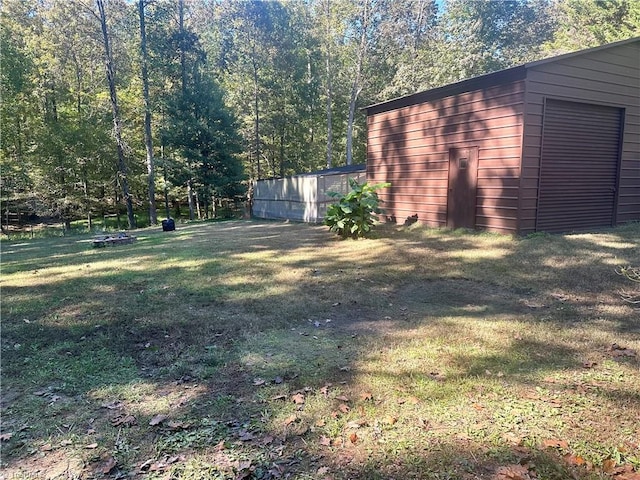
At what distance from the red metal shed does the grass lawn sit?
6.93ft

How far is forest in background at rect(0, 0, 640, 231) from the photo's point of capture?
17750mm

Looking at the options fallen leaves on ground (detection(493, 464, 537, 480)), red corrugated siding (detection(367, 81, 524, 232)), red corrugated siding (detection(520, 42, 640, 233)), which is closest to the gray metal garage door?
red corrugated siding (detection(520, 42, 640, 233))

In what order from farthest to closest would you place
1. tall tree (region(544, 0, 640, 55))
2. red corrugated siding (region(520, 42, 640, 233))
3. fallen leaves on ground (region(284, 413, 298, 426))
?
1. tall tree (region(544, 0, 640, 55))
2. red corrugated siding (region(520, 42, 640, 233))
3. fallen leaves on ground (region(284, 413, 298, 426))

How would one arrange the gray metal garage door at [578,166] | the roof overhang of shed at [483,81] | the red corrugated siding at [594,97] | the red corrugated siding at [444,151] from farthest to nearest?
1. the gray metal garage door at [578,166]
2. the red corrugated siding at [444,151]
3. the red corrugated siding at [594,97]
4. the roof overhang of shed at [483,81]

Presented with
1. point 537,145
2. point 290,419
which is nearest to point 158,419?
point 290,419

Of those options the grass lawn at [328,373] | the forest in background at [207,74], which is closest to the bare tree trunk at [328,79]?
the forest in background at [207,74]

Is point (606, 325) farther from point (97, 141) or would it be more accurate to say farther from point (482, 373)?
point (97, 141)

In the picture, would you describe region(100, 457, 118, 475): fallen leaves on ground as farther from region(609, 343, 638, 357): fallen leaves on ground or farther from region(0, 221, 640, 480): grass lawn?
region(609, 343, 638, 357): fallen leaves on ground

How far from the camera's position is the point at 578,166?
7.59 metres

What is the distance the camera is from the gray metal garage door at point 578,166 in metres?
7.27

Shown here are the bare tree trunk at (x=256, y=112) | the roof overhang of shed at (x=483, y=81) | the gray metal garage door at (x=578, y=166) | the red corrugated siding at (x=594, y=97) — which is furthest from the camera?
the bare tree trunk at (x=256, y=112)

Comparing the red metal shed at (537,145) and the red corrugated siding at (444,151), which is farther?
the red corrugated siding at (444,151)

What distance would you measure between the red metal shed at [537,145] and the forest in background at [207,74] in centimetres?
904

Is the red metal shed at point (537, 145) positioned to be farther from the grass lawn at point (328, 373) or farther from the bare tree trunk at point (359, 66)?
the bare tree trunk at point (359, 66)
